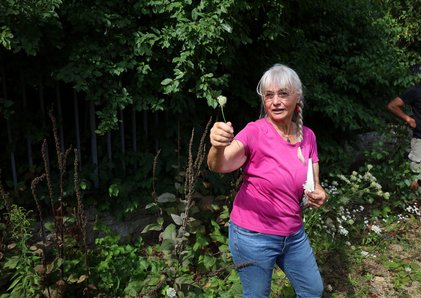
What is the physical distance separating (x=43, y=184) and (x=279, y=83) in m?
2.12

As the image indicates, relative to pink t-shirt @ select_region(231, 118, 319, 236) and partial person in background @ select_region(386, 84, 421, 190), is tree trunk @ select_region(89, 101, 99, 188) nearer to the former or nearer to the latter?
pink t-shirt @ select_region(231, 118, 319, 236)

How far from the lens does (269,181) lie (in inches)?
79.2

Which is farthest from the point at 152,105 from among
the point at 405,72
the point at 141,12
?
the point at 405,72

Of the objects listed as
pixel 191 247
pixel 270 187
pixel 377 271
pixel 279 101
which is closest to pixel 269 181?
pixel 270 187

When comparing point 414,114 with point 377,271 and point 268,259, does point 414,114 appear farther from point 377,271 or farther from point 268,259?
point 268,259

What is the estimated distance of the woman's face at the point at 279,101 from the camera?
201cm

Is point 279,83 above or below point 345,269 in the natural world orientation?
above

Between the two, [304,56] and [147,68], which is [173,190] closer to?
[147,68]

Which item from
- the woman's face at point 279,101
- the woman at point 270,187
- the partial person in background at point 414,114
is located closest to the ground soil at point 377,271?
the partial person in background at point 414,114

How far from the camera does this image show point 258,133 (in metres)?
2.01

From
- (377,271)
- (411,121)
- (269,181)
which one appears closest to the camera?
(269,181)

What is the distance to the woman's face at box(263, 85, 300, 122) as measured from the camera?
2.01 m

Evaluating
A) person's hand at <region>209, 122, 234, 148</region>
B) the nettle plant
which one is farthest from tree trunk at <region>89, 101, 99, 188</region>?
person's hand at <region>209, 122, 234, 148</region>

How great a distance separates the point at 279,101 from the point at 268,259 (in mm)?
819
